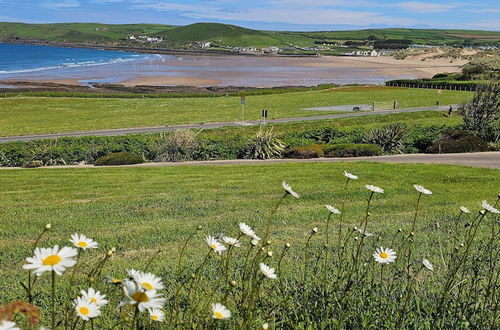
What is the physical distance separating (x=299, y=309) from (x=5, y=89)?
69799mm

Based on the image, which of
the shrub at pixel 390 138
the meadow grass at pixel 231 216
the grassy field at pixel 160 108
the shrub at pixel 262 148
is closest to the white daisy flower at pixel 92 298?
the meadow grass at pixel 231 216

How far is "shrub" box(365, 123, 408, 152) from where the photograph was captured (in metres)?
27.3

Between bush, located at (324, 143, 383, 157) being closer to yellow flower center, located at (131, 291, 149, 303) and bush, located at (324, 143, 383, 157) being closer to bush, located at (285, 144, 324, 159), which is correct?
bush, located at (285, 144, 324, 159)

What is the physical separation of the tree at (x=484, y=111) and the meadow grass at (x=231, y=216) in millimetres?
11604

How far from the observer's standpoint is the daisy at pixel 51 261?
167 centimetres

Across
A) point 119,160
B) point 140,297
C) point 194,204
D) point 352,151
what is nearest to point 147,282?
point 140,297

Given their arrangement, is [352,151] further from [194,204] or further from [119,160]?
[194,204]

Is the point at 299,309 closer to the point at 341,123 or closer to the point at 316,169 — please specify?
the point at 316,169

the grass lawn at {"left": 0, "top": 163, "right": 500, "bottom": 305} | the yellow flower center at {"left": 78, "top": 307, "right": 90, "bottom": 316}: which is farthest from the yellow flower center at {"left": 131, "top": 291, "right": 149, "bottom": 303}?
the grass lawn at {"left": 0, "top": 163, "right": 500, "bottom": 305}

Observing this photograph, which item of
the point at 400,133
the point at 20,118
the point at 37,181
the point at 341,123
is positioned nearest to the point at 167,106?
the point at 20,118

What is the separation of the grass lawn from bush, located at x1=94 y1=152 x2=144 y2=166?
16.8ft

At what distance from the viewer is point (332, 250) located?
7.18 m

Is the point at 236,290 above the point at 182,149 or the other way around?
above

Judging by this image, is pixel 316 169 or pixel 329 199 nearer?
pixel 329 199
